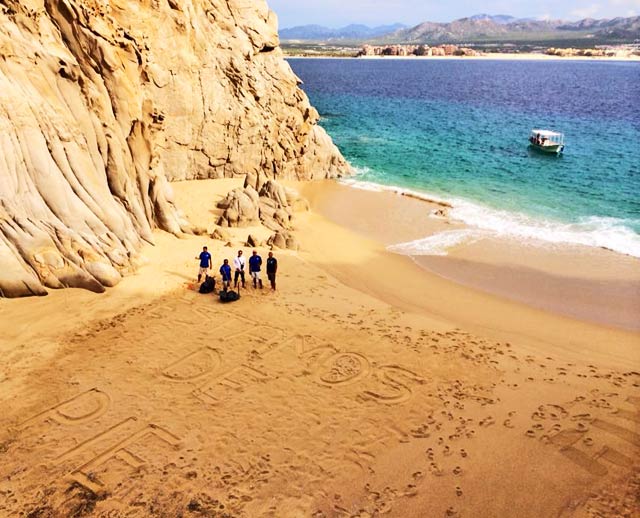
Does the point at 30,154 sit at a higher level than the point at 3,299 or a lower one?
higher

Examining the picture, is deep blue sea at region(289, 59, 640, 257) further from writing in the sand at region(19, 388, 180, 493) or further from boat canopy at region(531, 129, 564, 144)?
writing in the sand at region(19, 388, 180, 493)

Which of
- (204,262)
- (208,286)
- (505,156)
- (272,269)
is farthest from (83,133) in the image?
(505,156)

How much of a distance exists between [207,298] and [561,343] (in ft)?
34.2

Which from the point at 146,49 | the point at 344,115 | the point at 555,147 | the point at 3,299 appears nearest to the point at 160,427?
the point at 3,299

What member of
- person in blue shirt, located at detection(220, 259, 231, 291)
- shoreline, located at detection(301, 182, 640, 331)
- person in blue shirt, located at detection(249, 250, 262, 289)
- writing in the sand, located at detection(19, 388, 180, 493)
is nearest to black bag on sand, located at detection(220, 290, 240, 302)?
person in blue shirt, located at detection(220, 259, 231, 291)

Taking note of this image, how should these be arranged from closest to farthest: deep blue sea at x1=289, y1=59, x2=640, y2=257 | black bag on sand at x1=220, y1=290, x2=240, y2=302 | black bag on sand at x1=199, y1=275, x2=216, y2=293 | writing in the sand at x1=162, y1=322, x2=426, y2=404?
writing in the sand at x1=162, y1=322, x2=426, y2=404, black bag on sand at x1=220, y1=290, x2=240, y2=302, black bag on sand at x1=199, y1=275, x2=216, y2=293, deep blue sea at x1=289, y1=59, x2=640, y2=257

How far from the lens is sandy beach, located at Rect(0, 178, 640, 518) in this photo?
8.80 meters

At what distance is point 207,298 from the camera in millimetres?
15859

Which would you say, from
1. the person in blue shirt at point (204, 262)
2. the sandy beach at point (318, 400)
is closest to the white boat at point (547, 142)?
the sandy beach at point (318, 400)

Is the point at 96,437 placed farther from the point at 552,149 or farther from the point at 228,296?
the point at 552,149

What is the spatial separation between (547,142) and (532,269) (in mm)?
25296

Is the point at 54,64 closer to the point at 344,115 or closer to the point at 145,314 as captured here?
the point at 145,314

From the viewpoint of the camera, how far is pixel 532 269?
816 inches

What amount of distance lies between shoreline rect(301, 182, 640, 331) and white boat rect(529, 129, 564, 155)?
19580mm
